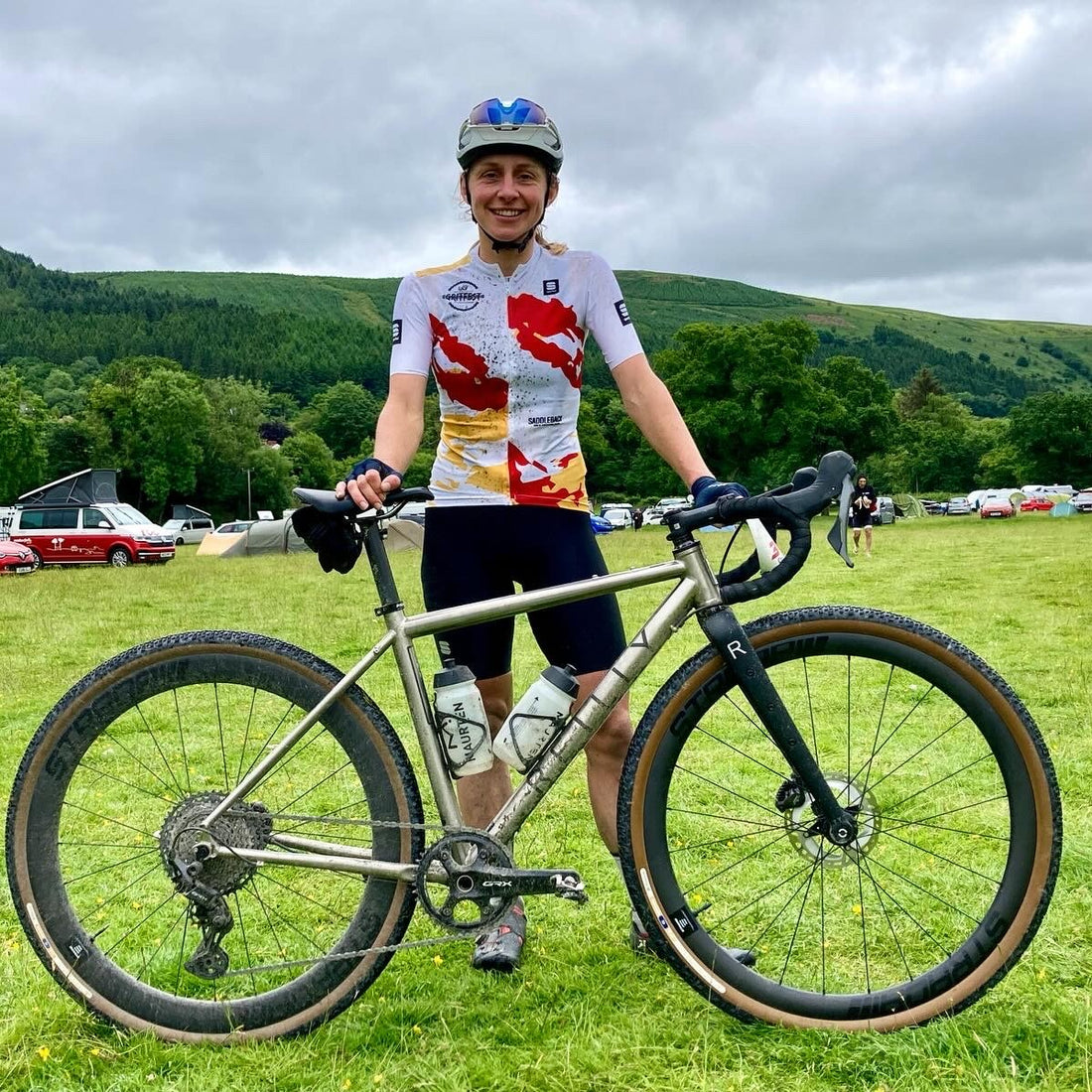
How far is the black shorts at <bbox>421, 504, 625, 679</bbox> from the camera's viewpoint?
125 inches

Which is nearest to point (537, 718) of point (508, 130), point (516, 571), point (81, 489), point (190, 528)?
point (516, 571)

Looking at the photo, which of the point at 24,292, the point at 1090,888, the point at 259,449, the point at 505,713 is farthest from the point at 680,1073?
the point at 24,292

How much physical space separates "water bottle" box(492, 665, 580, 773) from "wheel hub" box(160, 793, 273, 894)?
0.74 metres

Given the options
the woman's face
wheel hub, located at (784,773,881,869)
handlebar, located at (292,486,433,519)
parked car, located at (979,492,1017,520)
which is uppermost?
the woman's face

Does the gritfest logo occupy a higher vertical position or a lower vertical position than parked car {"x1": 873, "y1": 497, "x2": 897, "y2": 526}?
higher

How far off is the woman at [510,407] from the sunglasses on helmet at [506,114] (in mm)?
72

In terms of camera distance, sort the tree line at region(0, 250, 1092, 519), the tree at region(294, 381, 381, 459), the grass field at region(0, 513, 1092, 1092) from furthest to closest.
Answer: the tree at region(294, 381, 381, 459), the tree line at region(0, 250, 1092, 519), the grass field at region(0, 513, 1092, 1092)

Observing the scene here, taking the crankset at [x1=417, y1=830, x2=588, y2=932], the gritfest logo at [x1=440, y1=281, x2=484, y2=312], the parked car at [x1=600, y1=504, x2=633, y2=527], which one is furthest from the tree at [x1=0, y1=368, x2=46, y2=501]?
the crankset at [x1=417, y1=830, x2=588, y2=932]

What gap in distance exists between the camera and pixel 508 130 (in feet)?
9.78

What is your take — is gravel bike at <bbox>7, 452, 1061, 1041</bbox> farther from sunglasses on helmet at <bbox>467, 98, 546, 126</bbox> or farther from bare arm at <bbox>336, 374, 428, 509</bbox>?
sunglasses on helmet at <bbox>467, 98, 546, 126</bbox>

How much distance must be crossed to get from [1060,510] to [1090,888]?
2246 inches

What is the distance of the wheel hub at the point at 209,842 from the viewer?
279cm

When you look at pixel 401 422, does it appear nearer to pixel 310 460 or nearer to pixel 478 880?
pixel 478 880

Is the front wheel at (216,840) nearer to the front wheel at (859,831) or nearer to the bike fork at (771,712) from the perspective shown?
the front wheel at (859,831)
